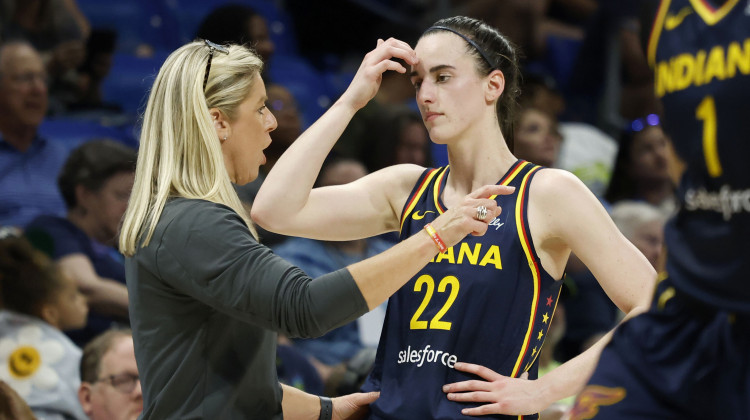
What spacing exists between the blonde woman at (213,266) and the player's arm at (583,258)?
230 millimetres

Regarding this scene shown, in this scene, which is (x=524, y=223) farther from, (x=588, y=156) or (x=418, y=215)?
(x=588, y=156)

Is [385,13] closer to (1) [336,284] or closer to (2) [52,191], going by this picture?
(2) [52,191]

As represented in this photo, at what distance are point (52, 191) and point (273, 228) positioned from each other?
330cm

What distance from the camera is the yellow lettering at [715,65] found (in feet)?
6.96

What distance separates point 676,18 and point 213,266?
1346mm

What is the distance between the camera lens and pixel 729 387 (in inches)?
83.0

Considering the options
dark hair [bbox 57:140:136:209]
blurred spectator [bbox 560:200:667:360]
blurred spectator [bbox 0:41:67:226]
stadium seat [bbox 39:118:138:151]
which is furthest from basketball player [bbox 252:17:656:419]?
stadium seat [bbox 39:118:138:151]

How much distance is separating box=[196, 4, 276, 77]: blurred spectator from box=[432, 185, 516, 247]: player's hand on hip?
4459 millimetres

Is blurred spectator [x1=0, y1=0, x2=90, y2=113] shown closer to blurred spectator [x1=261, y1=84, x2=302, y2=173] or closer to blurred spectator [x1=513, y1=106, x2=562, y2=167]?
blurred spectator [x1=261, y1=84, x2=302, y2=173]

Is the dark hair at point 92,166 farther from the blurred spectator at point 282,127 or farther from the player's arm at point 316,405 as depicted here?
the player's arm at point 316,405

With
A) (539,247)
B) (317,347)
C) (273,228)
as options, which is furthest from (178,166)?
(317,347)

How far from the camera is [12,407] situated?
394cm

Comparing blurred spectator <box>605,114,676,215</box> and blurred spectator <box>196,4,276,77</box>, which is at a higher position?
blurred spectator <box>196,4,276,77</box>

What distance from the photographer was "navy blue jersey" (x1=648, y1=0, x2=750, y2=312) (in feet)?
6.83
